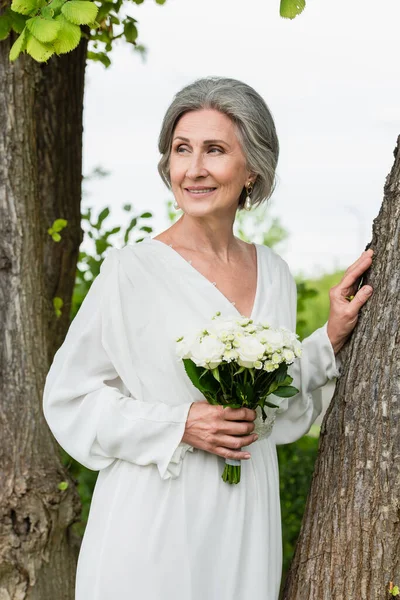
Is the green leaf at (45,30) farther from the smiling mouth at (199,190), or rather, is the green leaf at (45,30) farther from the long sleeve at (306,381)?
the long sleeve at (306,381)

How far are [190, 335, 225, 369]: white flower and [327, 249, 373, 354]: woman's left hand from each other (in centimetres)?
55

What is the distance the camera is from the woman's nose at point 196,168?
2793 mm

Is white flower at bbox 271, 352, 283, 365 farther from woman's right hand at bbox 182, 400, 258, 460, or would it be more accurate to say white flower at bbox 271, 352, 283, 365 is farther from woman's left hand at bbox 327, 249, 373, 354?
woman's left hand at bbox 327, 249, 373, 354

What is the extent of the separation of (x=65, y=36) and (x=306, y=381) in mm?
1341

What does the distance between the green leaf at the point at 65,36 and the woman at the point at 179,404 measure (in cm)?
41

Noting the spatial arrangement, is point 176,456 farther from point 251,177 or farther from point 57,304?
point 57,304

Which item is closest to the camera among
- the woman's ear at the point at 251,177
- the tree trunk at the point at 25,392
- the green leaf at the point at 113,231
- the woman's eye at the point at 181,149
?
the woman's eye at the point at 181,149

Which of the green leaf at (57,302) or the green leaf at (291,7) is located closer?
the green leaf at (291,7)

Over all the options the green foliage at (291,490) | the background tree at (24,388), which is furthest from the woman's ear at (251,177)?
the green foliage at (291,490)

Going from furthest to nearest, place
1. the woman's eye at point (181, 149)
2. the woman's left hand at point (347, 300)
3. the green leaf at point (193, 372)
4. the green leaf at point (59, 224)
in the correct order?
the green leaf at point (59, 224), the woman's eye at point (181, 149), the woman's left hand at point (347, 300), the green leaf at point (193, 372)

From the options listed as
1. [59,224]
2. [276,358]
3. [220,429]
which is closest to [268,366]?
[276,358]

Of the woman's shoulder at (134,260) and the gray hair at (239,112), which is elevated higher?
the gray hair at (239,112)

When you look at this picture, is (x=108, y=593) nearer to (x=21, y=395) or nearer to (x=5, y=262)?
(x=21, y=395)

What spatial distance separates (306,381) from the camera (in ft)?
9.81
